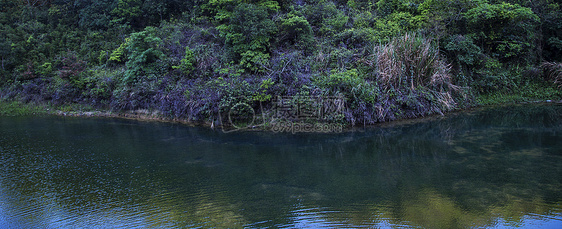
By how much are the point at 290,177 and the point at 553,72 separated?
13671 mm

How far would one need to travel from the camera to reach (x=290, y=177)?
283 inches

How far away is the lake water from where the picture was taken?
5.48 meters

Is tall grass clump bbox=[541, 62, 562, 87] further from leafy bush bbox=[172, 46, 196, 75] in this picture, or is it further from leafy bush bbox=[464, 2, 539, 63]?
leafy bush bbox=[172, 46, 196, 75]

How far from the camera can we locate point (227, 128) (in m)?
11.7

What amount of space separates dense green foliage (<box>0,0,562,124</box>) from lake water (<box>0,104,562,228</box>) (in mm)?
1679

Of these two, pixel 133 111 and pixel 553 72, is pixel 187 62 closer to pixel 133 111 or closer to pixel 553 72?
pixel 133 111

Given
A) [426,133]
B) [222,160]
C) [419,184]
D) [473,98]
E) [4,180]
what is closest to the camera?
[419,184]

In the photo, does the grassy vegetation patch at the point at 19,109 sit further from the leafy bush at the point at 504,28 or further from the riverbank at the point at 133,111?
the leafy bush at the point at 504,28

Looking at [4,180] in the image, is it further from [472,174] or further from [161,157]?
[472,174]

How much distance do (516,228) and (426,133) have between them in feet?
18.5

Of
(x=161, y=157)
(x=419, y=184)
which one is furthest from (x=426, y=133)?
(x=161, y=157)

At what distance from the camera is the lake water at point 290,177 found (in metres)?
5.48

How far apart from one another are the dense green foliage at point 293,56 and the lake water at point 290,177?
1.68 metres

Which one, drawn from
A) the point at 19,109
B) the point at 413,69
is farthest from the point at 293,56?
the point at 19,109
